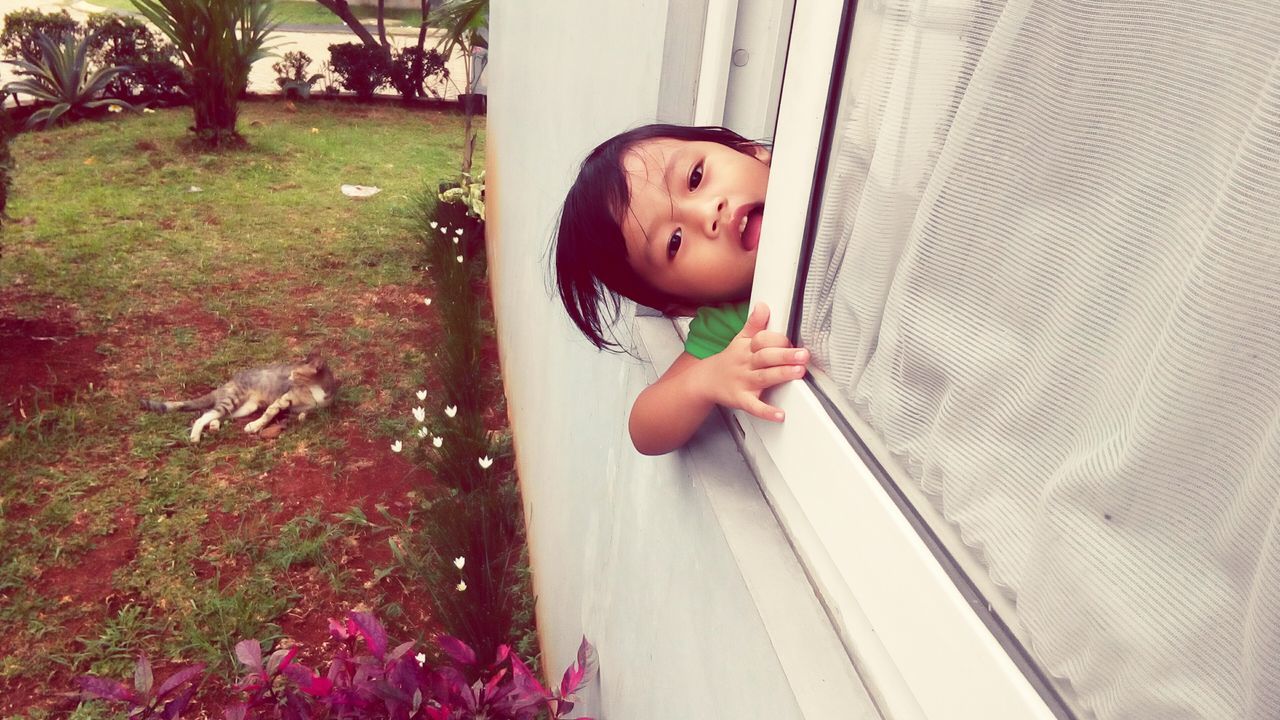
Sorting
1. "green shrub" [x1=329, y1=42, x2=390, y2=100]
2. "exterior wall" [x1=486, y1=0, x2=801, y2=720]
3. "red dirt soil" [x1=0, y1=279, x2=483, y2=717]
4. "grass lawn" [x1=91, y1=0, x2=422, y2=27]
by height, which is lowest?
"red dirt soil" [x1=0, y1=279, x2=483, y2=717]

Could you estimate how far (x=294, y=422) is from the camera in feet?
14.0

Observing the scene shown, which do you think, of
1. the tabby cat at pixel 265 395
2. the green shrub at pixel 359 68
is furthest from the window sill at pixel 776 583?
the green shrub at pixel 359 68

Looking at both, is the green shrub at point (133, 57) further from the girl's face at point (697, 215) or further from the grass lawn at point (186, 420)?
the girl's face at point (697, 215)

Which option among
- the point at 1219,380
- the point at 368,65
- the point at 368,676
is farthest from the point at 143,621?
the point at 368,65

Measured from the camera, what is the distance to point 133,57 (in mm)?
10961

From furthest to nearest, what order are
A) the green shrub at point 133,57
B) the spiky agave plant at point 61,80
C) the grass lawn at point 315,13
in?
the grass lawn at point 315,13, the green shrub at point 133,57, the spiky agave plant at point 61,80

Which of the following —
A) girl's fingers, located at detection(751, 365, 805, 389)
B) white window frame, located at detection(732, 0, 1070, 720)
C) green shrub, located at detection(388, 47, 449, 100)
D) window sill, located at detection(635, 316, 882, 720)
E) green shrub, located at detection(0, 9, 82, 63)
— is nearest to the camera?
white window frame, located at detection(732, 0, 1070, 720)

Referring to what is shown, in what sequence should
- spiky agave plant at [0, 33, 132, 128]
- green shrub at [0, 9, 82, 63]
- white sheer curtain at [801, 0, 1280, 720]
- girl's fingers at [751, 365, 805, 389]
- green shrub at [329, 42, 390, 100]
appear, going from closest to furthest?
white sheer curtain at [801, 0, 1280, 720]
girl's fingers at [751, 365, 805, 389]
spiky agave plant at [0, 33, 132, 128]
green shrub at [0, 9, 82, 63]
green shrub at [329, 42, 390, 100]

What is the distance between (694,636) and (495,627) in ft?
4.91

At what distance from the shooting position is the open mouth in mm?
1091

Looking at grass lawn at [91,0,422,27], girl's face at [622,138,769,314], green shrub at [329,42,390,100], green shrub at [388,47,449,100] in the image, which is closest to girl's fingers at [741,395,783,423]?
girl's face at [622,138,769,314]

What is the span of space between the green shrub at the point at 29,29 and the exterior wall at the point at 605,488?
33.3 ft

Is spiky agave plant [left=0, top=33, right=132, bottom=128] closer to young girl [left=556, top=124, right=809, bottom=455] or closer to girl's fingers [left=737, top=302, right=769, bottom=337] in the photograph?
young girl [left=556, top=124, right=809, bottom=455]

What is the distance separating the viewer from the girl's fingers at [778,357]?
0.87 m
